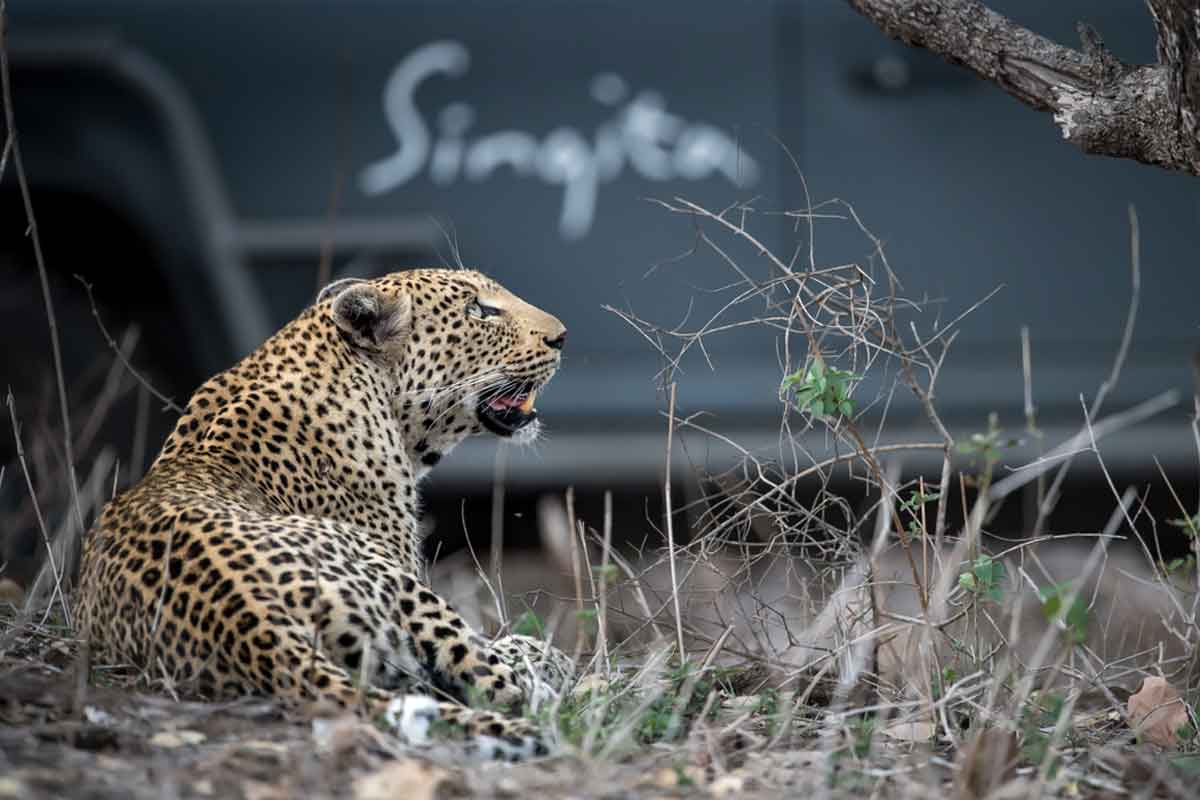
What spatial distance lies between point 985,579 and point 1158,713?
49 cm

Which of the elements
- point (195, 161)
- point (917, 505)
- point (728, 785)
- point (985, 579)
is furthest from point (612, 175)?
point (728, 785)

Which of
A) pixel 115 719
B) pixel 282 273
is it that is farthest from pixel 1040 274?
pixel 115 719

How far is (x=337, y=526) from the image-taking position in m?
3.56

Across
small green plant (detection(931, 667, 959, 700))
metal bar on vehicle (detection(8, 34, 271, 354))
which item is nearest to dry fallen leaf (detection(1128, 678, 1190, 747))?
small green plant (detection(931, 667, 959, 700))

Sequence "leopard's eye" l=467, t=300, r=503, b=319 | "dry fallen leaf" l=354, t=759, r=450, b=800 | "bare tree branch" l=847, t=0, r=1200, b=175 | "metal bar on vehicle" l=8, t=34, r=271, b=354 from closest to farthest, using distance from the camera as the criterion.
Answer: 1. "dry fallen leaf" l=354, t=759, r=450, b=800
2. "bare tree branch" l=847, t=0, r=1200, b=175
3. "leopard's eye" l=467, t=300, r=503, b=319
4. "metal bar on vehicle" l=8, t=34, r=271, b=354

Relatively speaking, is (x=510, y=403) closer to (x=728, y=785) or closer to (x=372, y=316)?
(x=372, y=316)

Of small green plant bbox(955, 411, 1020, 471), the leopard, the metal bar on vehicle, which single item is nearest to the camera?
the leopard

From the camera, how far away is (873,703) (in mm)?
3609

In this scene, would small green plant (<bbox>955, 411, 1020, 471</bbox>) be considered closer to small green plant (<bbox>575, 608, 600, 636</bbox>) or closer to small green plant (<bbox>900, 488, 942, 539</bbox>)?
small green plant (<bbox>900, 488, 942, 539</bbox>)

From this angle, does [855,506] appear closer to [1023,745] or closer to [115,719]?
[1023,745]

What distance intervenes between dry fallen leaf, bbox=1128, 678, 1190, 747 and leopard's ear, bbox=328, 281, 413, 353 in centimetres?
173

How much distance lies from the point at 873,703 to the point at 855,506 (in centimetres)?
350

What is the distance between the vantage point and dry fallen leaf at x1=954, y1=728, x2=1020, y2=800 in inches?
115

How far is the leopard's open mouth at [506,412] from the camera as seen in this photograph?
4.25m
